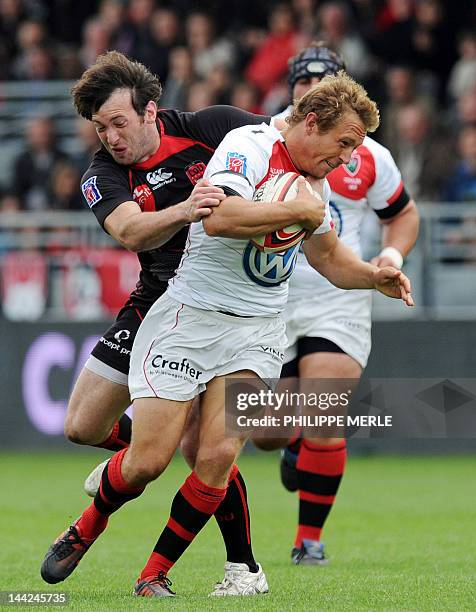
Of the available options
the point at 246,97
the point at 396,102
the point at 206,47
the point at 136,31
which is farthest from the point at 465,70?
the point at 136,31

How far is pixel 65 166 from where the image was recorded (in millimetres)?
14609

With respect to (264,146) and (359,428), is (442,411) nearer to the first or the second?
(359,428)

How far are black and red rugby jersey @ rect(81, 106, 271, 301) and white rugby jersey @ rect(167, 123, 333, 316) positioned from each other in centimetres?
30

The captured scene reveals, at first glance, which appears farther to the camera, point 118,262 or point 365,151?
point 118,262

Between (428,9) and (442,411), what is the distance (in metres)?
5.70

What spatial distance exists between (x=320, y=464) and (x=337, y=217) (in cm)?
137

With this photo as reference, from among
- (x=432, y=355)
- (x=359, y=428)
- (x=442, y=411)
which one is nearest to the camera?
(x=359, y=428)

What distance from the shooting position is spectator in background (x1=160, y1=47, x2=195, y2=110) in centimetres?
1493

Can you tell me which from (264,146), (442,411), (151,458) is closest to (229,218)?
(264,146)

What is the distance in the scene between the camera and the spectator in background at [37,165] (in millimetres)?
15031

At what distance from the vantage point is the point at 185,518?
5.67 meters

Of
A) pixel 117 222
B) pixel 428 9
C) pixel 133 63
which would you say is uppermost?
pixel 428 9

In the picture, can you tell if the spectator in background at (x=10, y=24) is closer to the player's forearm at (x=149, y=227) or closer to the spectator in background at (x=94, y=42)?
the spectator in background at (x=94, y=42)

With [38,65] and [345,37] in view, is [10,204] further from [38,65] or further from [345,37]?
[345,37]
